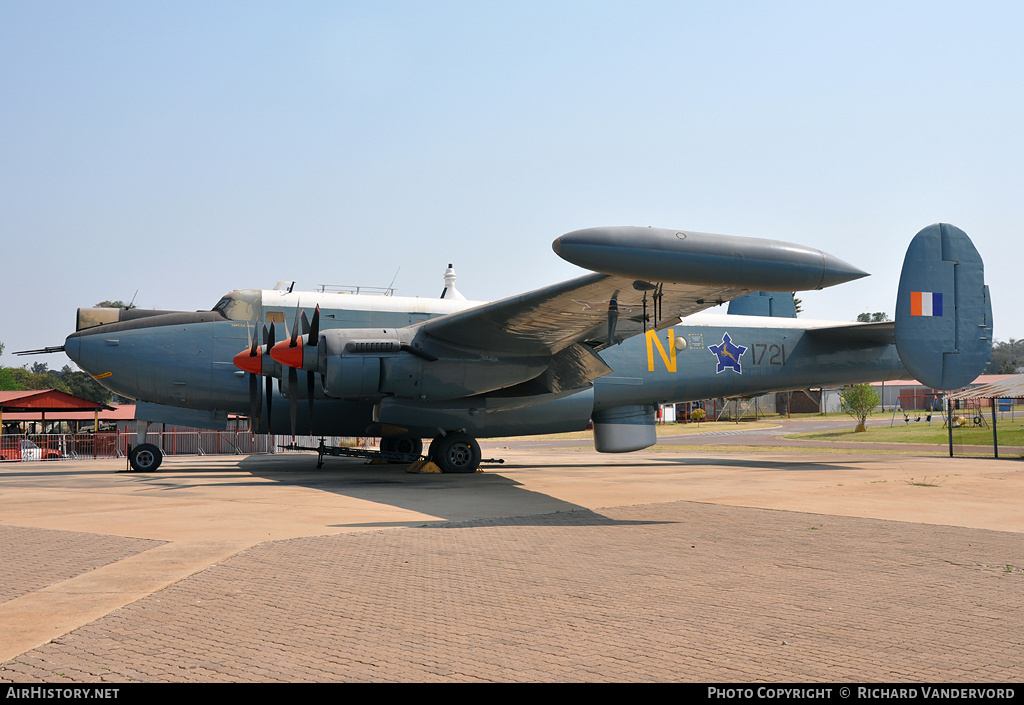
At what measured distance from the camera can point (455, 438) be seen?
1964 centimetres

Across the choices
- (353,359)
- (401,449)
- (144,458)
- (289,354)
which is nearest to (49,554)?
(289,354)

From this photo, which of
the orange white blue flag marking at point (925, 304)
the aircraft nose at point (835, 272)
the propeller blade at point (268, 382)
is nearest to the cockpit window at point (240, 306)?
the propeller blade at point (268, 382)

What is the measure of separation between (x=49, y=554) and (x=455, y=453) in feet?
39.0

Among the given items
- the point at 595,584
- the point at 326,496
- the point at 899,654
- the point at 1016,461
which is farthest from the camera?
the point at 1016,461

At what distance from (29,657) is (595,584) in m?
4.33

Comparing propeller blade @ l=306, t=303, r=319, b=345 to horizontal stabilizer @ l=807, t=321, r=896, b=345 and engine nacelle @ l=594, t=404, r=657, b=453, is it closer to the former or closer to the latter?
engine nacelle @ l=594, t=404, r=657, b=453

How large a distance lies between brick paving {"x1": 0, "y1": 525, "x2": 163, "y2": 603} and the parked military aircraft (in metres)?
7.06

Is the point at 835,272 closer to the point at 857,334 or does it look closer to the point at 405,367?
the point at 405,367

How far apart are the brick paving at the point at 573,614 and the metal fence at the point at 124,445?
28447mm

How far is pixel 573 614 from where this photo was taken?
19.1ft

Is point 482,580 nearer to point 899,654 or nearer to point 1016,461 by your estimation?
point 899,654

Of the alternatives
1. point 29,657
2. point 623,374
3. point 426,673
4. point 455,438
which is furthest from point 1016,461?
point 29,657
